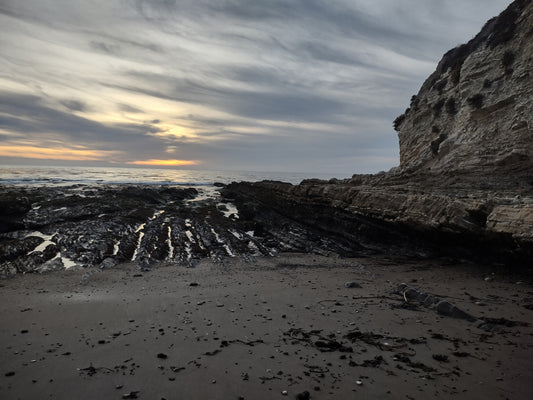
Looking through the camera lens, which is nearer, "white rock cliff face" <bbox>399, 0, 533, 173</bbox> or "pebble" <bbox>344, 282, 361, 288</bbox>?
"pebble" <bbox>344, 282, 361, 288</bbox>

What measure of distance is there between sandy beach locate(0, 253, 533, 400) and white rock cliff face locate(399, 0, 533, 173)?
335 inches

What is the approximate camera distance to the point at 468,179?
1534 cm

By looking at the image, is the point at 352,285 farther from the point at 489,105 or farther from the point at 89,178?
the point at 89,178

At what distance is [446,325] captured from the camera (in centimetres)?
685

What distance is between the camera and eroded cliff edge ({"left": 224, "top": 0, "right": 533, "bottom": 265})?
11633mm

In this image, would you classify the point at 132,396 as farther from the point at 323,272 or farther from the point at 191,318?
the point at 323,272

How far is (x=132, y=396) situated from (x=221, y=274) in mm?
7491

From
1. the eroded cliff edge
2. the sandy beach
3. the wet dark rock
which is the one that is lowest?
the sandy beach

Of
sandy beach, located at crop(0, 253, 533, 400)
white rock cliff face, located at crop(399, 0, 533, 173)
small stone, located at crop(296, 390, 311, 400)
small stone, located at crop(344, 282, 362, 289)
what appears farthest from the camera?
white rock cliff face, located at crop(399, 0, 533, 173)

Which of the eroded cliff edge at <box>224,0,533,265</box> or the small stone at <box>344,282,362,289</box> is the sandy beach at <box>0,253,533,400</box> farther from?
the eroded cliff edge at <box>224,0,533,265</box>

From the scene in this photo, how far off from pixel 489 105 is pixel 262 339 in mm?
19618

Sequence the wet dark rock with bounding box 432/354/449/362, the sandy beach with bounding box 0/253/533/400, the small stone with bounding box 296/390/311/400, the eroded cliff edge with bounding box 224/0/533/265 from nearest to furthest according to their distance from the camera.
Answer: the small stone with bounding box 296/390/311/400 < the sandy beach with bounding box 0/253/533/400 < the wet dark rock with bounding box 432/354/449/362 < the eroded cliff edge with bounding box 224/0/533/265

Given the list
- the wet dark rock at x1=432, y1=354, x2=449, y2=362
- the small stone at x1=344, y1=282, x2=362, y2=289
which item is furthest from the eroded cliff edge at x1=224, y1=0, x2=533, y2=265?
the wet dark rock at x1=432, y1=354, x2=449, y2=362

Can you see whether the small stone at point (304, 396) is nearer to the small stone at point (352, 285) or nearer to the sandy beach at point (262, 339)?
the sandy beach at point (262, 339)
